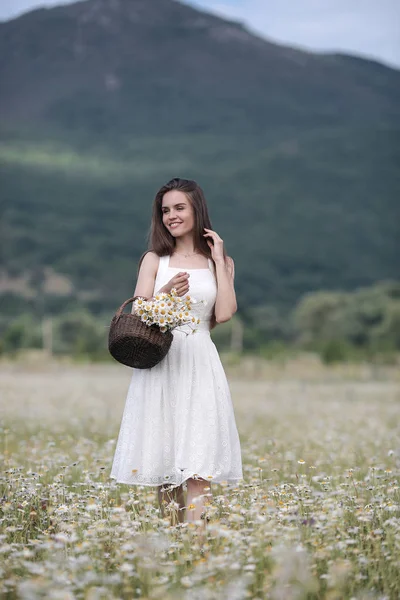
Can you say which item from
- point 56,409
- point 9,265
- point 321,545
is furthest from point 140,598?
point 9,265

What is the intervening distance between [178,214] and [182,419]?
152 centimetres

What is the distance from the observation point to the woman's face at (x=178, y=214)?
5.99m

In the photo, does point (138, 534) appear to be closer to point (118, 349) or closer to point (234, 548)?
point (234, 548)

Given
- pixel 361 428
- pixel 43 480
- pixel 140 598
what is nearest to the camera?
pixel 140 598

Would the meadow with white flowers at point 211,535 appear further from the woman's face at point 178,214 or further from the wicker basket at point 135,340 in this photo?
the woman's face at point 178,214

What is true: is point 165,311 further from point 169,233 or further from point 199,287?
point 169,233

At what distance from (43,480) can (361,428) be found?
24.2 feet

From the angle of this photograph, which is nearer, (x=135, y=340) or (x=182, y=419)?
(x=135, y=340)

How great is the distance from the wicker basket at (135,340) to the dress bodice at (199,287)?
0.41 m

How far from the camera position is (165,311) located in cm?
522

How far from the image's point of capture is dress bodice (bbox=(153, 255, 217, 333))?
5826 mm

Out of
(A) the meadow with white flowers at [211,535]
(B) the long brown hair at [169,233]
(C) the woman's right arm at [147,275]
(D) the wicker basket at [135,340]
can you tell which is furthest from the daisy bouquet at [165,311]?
(A) the meadow with white flowers at [211,535]

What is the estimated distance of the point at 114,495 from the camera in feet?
21.5

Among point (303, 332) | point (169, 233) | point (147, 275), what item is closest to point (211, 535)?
point (147, 275)
